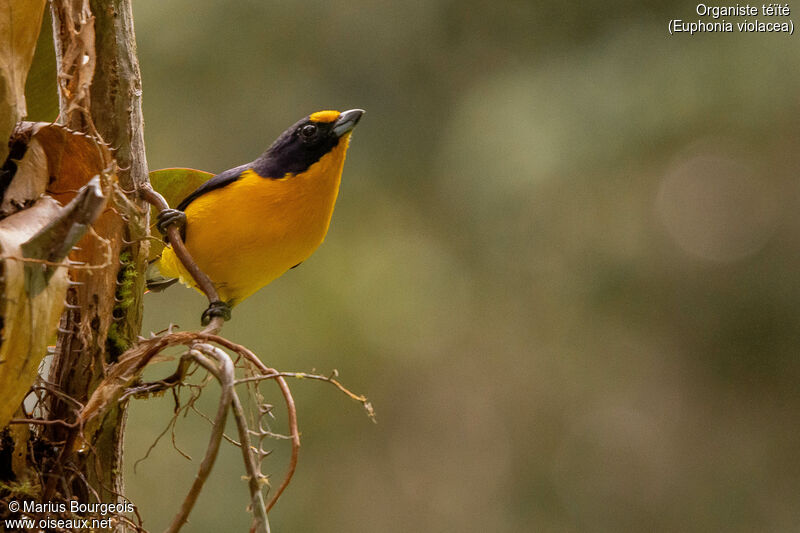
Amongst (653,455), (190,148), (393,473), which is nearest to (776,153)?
(653,455)

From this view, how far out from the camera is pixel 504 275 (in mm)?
5277

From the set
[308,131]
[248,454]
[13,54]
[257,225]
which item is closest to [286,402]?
[248,454]

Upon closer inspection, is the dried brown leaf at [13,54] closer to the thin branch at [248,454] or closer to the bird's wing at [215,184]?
the thin branch at [248,454]

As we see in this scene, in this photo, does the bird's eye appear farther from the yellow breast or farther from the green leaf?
the green leaf

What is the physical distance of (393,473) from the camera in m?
5.18

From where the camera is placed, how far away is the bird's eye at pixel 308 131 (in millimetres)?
1704

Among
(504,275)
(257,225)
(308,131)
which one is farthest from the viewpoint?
(504,275)

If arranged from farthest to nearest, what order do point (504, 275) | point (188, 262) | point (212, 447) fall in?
point (504, 275) < point (188, 262) < point (212, 447)

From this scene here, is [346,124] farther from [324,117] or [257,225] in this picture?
[257,225]

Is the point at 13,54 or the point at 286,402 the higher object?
the point at 13,54

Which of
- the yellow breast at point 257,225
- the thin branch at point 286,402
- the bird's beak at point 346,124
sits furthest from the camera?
the bird's beak at point 346,124

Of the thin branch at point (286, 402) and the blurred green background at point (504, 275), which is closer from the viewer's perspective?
the thin branch at point (286, 402)

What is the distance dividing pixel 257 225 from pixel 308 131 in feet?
0.83

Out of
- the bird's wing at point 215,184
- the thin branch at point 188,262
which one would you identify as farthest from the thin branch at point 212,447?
the bird's wing at point 215,184
